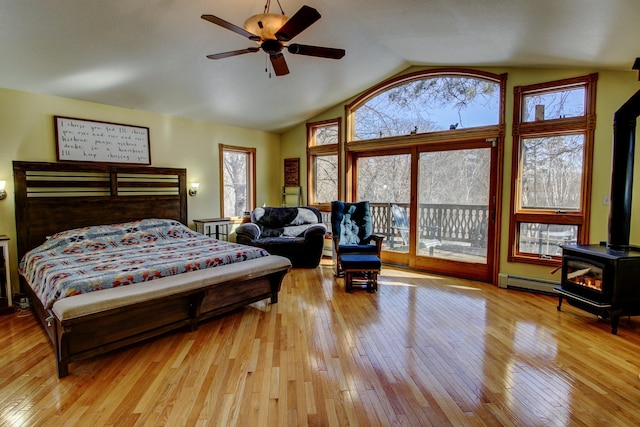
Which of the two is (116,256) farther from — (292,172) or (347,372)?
(292,172)

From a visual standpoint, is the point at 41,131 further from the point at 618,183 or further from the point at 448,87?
the point at 618,183

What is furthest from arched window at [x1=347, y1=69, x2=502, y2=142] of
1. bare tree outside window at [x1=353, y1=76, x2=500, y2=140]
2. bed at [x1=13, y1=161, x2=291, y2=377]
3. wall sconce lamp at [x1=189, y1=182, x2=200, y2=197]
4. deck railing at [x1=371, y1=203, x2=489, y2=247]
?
bed at [x1=13, y1=161, x2=291, y2=377]

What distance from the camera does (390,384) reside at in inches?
84.9

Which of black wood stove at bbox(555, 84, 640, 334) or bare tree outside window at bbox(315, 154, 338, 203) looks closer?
black wood stove at bbox(555, 84, 640, 334)

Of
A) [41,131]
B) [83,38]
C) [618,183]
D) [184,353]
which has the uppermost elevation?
[83,38]

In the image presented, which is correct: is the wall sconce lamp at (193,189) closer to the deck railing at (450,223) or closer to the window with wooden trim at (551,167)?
the deck railing at (450,223)

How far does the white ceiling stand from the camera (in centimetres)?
271

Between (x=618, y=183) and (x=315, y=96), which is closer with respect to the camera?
(x=618, y=183)

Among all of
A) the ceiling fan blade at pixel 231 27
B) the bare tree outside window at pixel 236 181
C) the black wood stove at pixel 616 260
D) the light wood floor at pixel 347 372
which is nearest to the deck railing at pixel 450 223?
the black wood stove at pixel 616 260

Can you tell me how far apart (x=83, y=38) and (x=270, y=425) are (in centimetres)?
361

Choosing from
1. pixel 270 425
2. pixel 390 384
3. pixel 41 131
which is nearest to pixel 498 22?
pixel 390 384

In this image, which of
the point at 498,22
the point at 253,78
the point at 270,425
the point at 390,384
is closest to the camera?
the point at 270,425

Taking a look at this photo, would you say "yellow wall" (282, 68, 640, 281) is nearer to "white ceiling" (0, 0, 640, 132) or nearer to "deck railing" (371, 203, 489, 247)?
"white ceiling" (0, 0, 640, 132)

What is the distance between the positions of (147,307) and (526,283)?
4.32 metres
